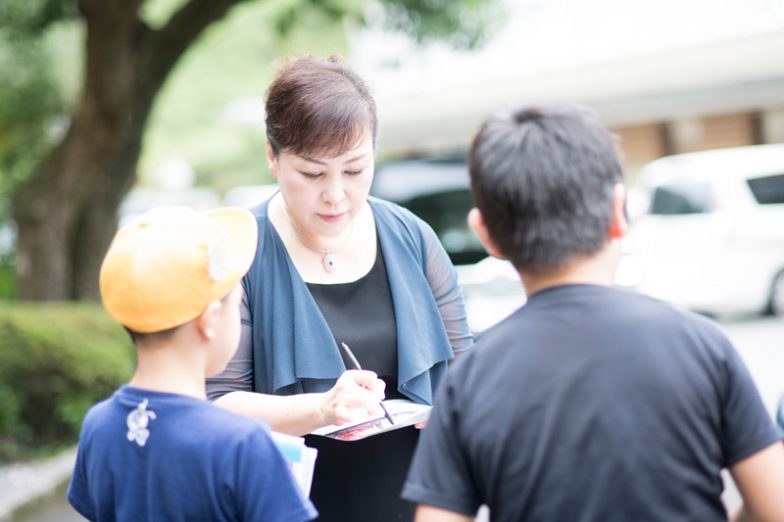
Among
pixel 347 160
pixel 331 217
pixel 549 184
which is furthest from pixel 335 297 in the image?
pixel 549 184

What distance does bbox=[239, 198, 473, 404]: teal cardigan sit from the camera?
249 cm

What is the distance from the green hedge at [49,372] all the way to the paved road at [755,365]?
2.51 ft

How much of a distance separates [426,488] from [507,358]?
0.86 feet

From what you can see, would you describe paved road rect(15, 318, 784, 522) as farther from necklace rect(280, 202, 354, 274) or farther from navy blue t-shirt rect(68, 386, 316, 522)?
navy blue t-shirt rect(68, 386, 316, 522)

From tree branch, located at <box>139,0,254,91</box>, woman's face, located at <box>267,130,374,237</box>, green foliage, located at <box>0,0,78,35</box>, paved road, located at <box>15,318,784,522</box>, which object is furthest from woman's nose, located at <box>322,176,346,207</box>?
green foliage, located at <box>0,0,78,35</box>

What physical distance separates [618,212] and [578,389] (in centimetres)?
32

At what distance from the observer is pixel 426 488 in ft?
5.78

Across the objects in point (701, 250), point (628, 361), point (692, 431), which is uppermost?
point (628, 361)

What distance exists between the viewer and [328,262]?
105 inches

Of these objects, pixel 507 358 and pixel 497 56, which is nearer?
pixel 507 358

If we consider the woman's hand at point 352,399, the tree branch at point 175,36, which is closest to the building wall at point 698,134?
the tree branch at point 175,36

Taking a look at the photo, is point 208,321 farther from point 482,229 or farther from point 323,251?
point 323,251

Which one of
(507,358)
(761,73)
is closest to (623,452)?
(507,358)

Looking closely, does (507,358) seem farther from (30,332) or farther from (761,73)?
(761,73)
